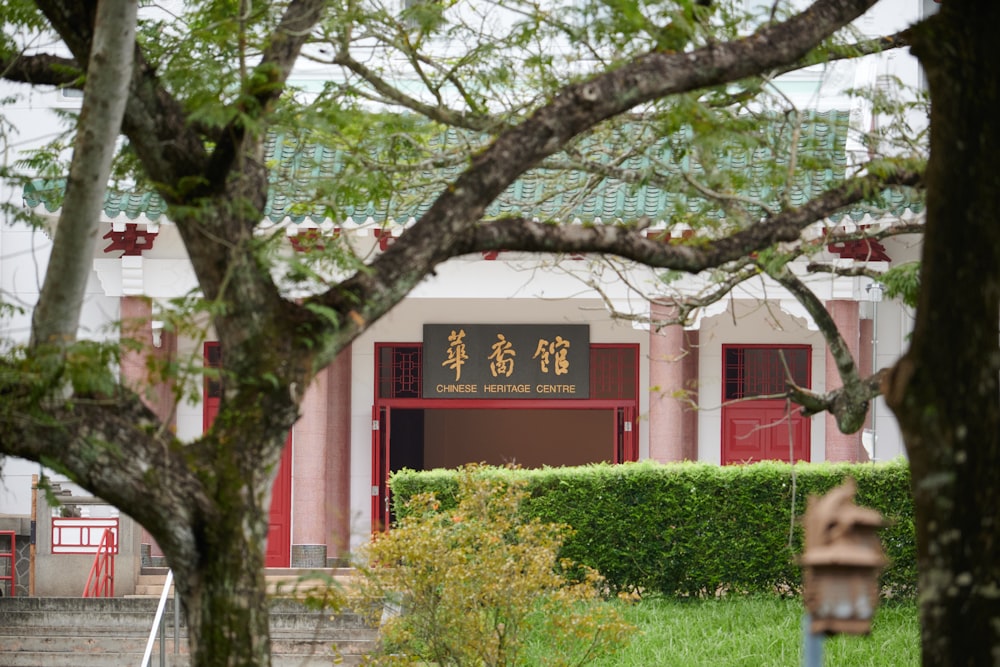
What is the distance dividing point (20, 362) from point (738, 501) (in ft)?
28.0

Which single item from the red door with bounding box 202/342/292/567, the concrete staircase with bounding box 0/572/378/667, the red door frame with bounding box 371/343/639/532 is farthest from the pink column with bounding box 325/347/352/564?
the concrete staircase with bounding box 0/572/378/667

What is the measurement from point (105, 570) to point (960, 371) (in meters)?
10.4

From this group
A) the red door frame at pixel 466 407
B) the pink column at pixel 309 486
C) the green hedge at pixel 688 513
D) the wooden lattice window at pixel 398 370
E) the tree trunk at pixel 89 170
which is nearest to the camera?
the tree trunk at pixel 89 170

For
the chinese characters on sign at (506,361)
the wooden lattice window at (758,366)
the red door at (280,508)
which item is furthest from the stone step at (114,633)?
the wooden lattice window at (758,366)

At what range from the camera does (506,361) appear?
14625mm

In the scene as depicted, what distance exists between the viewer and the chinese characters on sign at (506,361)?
14586mm

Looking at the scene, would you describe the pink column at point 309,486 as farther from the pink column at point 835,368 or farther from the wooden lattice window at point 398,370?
the pink column at point 835,368

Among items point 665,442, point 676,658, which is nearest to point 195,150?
point 676,658

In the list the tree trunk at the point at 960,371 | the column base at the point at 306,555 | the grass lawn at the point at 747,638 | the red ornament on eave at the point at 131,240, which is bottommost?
the grass lawn at the point at 747,638

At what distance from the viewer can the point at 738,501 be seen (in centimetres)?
1199

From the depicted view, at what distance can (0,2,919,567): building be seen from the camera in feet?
45.4

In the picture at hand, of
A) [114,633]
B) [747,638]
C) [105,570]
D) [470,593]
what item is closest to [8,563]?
[105,570]

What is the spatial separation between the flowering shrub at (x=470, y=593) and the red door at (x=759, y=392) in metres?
5.78

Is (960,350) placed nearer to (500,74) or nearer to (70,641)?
(500,74)
